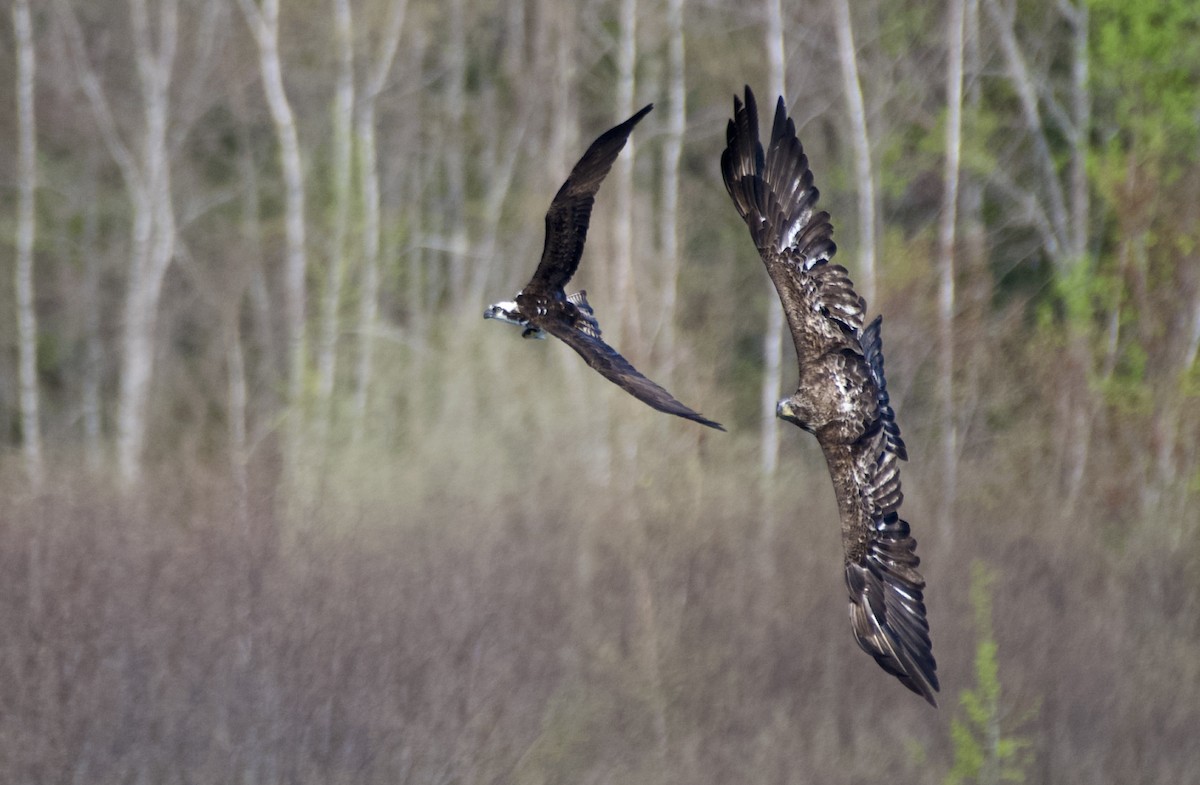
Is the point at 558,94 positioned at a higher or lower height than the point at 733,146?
higher

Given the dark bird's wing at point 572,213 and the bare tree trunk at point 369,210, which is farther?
the bare tree trunk at point 369,210

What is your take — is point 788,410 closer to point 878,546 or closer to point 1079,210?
point 878,546

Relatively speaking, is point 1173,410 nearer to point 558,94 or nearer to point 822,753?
point 822,753

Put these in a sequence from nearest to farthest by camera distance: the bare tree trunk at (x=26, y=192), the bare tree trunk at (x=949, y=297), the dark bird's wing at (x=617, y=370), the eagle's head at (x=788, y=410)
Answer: the dark bird's wing at (x=617, y=370)
the eagle's head at (x=788, y=410)
the bare tree trunk at (x=949, y=297)
the bare tree trunk at (x=26, y=192)

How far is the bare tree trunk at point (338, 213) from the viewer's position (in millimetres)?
23062

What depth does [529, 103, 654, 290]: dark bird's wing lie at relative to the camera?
803 cm

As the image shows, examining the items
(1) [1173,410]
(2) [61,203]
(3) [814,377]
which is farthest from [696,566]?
(2) [61,203]

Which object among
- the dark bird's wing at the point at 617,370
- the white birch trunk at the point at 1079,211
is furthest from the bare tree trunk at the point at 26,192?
the dark bird's wing at the point at 617,370

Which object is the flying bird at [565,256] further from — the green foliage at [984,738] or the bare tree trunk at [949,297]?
the bare tree trunk at [949,297]

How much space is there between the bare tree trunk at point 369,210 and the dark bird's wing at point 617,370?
14902 mm

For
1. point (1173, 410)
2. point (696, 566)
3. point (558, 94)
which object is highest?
point (558, 94)

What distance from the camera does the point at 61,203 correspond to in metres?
29.6

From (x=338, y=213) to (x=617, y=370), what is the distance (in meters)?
17.8

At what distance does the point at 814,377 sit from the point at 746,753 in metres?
8.45
